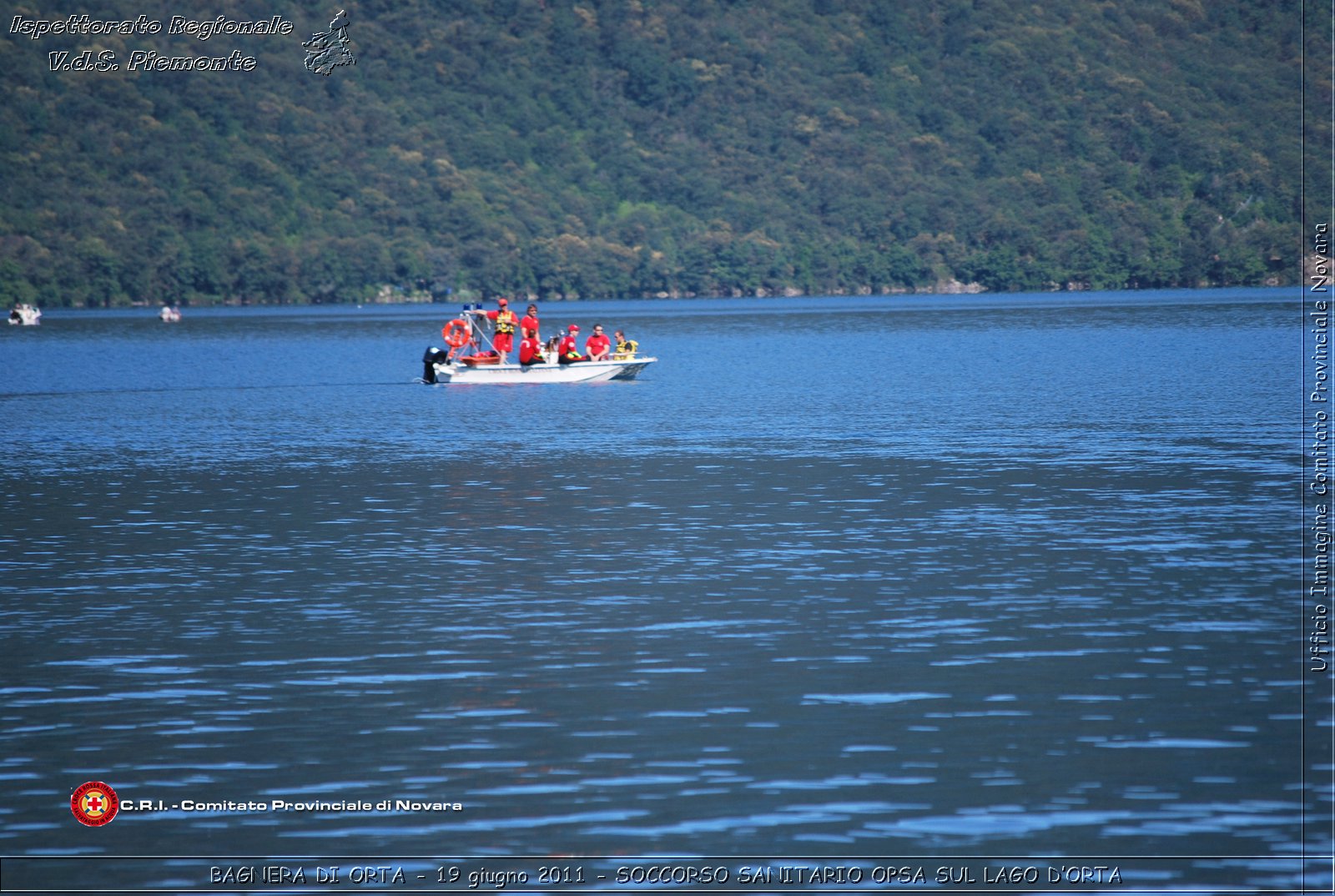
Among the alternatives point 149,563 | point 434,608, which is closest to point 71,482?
point 149,563

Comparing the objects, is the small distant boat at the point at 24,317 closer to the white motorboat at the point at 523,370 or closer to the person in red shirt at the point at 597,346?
the white motorboat at the point at 523,370

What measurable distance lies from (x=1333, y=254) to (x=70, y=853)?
161 m

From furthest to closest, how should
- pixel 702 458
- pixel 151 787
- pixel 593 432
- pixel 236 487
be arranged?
pixel 593 432 → pixel 702 458 → pixel 236 487 → pixel 151 787

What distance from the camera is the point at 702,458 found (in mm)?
38688

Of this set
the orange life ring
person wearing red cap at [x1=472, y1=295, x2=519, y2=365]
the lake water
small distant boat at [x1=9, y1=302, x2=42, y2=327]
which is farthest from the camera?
small distant boat at [x1=9, y1=302, x2=42, y2=327]

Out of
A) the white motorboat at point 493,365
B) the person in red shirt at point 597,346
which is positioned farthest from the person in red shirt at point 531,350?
the person in red shirt at point 597,346

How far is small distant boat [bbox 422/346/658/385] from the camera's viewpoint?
62.9 metres

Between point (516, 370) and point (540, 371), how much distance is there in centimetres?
90

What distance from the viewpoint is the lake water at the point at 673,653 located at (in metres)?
13.0

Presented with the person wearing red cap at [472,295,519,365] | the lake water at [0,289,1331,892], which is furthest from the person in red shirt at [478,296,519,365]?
the lake water at [0,289,1331,892]

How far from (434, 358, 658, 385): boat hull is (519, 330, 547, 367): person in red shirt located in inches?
7.7

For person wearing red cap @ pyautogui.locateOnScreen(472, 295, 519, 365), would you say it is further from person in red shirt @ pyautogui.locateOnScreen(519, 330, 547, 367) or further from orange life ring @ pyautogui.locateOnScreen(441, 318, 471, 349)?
orange life ring @ pyautogui.locateOnScreen(441, 318, 471, 349)

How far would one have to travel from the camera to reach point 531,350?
203 ft

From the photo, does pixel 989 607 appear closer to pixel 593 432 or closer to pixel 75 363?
pixel 593 432
